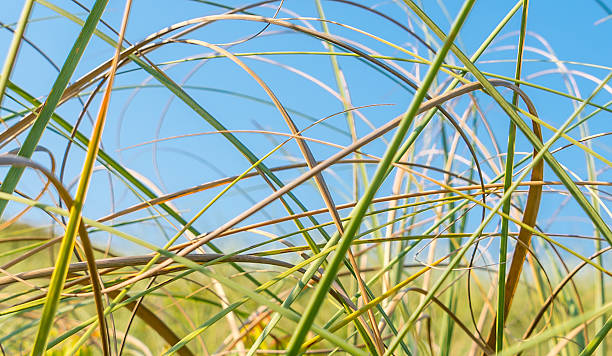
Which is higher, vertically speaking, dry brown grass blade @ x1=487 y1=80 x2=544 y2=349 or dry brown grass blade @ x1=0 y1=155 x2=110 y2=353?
dry brown grass blade @ x1=0 y1=155 x2=110 y2=353

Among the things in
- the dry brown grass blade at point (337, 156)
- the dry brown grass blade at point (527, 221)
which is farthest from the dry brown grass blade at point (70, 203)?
the dry brown grass blade at point (527, 221)

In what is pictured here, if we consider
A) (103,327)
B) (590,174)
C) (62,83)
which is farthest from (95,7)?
(590,174)

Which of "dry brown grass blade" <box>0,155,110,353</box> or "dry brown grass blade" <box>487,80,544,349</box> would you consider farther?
"dry brown grass blade" <box>487,80,544,349</box>

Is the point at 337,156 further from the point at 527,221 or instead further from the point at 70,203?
the point at 527,221

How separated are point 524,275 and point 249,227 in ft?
2.07

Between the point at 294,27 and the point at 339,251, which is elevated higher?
the point at 294,27

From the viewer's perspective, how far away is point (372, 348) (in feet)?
1.20

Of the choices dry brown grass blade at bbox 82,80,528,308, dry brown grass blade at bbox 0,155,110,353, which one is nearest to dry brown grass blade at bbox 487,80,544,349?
dry brown grass blade at bbox 82,80,528,308

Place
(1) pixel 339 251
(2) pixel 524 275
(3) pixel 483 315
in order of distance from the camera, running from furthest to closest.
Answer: (2) pixel 524 275
(3) pixel 483 315
(1) pixel 339 251

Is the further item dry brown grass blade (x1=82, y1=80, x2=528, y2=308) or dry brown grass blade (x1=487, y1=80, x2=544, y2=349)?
dry brown grass blade (x1=487, y1=80, x2=544, y2=349)

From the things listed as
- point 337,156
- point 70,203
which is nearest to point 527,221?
point 337,156

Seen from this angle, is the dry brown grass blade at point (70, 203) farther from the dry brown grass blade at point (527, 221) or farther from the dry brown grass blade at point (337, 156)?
the dry brown grass blade at point (527, 221)

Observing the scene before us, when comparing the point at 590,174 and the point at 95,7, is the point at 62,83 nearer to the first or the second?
the point at 95,7

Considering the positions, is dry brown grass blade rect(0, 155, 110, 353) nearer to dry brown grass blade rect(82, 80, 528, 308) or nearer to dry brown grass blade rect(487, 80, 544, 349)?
dry brown grass blade rect(82, 80, 528, 308)
